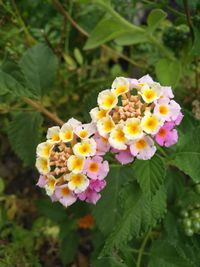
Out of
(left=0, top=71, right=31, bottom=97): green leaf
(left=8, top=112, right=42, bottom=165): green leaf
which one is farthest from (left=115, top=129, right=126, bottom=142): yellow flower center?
(left=8, top=112, right=42, bottom=165): green leaf

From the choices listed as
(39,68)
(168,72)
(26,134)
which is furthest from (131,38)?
(26,134)

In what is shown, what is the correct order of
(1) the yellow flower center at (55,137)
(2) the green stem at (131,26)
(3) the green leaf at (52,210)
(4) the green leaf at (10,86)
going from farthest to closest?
(3) the green leaf at (52,210) → (2) the green stem at (131,26) → (4) the green leaf at (10,86) → (1) the yellow flower center at (55,137)

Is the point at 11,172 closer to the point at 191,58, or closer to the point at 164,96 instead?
the point at 191,58

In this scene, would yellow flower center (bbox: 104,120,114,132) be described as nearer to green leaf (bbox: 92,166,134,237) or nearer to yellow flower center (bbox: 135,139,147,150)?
yellow flower center (bbox: 135,139,147,150)

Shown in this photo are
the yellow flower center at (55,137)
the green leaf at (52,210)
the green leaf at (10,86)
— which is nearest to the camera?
the yellow flower center at (55,137)

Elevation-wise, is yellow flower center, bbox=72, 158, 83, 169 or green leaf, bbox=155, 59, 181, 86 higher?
yellow flower center, bbox=72, 158, 83, 169

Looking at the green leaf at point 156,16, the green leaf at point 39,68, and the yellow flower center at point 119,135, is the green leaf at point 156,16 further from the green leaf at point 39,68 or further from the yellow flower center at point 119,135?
the yellow flower center at point 119,135

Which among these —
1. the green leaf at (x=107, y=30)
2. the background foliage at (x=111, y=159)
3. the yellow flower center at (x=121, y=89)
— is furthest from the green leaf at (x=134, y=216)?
the green leaf at (x=107, y=30)
